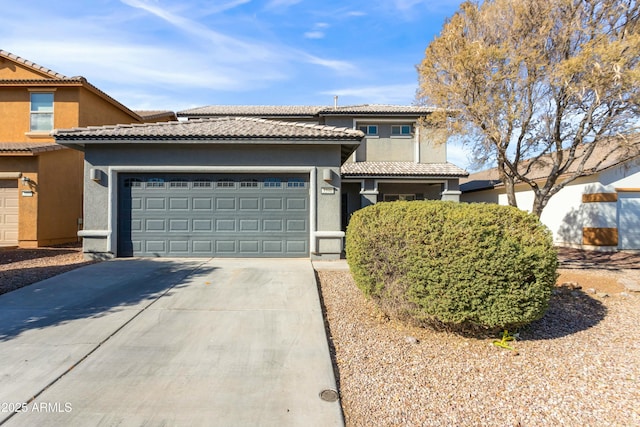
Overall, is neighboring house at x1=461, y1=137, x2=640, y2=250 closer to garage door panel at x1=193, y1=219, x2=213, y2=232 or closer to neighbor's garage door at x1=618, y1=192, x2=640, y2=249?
neighbor's garage door at x1=618, y1=192, x2=640, y2=249

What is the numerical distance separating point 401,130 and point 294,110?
5.81 meters

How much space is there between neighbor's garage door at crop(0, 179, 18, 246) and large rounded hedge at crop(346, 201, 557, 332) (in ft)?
45.9

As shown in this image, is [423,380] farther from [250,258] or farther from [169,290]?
[250,258]

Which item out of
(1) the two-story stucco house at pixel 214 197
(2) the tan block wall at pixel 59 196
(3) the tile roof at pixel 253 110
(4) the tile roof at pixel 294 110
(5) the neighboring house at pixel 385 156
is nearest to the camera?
(1) the two-story stucco house at pixel 214 197

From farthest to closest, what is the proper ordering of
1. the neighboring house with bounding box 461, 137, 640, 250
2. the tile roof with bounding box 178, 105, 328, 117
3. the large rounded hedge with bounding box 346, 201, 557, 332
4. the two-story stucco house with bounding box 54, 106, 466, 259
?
the tile roof with bounding box 178, 105, 328, 117 < the neighboring house with bounding box 461, 137, 640, 250 < the two-story stucco house with bounding box 54, 106, 466, 259 < the large rounded hedge with bounding box 346, 201, 557, 332

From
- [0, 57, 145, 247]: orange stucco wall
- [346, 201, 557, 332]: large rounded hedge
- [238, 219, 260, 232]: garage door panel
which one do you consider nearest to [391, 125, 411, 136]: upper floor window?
[238, 219, 260, 232]: garage door panel

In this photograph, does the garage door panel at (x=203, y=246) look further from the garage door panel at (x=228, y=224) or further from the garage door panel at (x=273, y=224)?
the garage door panel at (x=273, y=224)

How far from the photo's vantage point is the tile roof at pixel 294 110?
15781 mm

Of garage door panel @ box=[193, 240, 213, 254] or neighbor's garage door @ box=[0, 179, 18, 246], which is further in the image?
neighbor's garage door @ box=[0, 179, 18, 246]

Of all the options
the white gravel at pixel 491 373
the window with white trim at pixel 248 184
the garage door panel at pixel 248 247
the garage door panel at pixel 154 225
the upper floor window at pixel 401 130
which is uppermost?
the upper floor window at pixel 401 130

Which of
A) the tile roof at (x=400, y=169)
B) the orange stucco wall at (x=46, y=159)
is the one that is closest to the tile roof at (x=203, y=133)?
the orange stucco wall at (x=46, y=159)

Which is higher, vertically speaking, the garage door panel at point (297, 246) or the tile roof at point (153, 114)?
the tile roof at point (153, 114)

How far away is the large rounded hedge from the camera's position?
13.4ft

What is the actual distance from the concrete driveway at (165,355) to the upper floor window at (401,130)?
37.4ft
